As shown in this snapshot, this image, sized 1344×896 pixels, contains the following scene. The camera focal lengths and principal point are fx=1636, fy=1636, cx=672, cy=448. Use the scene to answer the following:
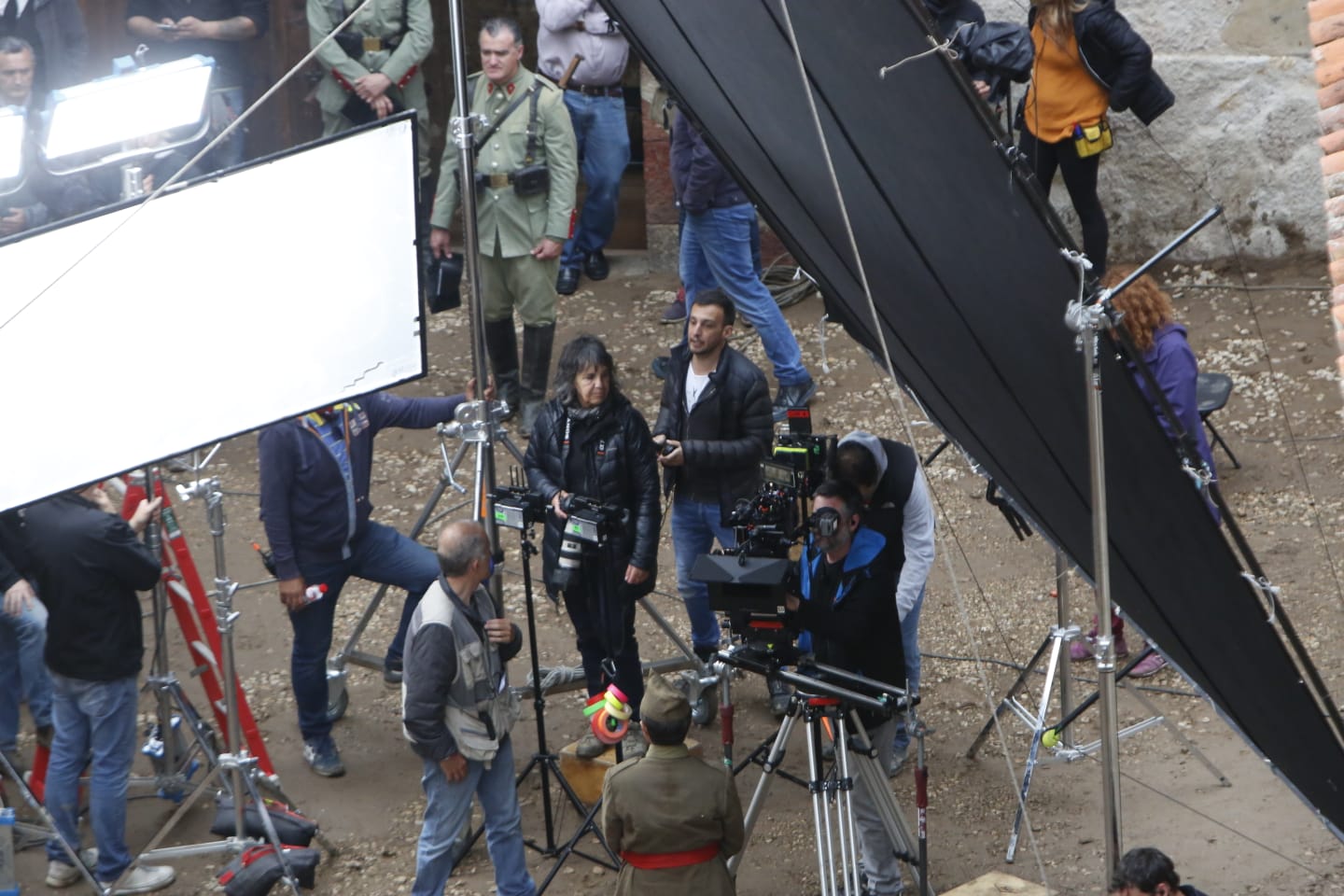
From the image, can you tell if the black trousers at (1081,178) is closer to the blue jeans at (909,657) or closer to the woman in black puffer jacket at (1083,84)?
the woman in black puffer jacket at (1083,84)

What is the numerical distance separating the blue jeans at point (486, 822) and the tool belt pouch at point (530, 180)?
3599 millimetres

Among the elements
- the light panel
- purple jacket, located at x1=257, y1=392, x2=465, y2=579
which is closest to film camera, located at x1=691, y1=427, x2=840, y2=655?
purple jacket, located at x1=257, y1=392, x2=465, y2=579

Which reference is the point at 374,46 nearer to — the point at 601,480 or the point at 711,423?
the point at 711,423

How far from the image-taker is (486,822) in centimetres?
543

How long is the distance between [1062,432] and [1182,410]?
2.14 meters

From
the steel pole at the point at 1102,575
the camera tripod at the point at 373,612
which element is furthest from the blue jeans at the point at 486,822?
the steel pole at the point at 1102,575

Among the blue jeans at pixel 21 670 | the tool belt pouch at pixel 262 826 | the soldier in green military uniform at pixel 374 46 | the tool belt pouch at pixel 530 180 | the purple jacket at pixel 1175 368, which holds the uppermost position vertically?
the soldier in green military uniform at pixel 374 46

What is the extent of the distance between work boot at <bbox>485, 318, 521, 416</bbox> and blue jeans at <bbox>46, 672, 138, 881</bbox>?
3345 mm

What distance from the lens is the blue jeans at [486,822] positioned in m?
5.25

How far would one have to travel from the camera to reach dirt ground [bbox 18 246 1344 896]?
571 cm

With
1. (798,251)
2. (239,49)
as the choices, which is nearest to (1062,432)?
(798,251)

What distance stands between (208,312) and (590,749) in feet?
7.07

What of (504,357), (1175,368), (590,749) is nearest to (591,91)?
(504,357)

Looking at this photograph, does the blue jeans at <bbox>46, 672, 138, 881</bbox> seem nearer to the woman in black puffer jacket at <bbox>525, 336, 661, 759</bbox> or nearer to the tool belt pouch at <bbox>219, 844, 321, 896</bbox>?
the tool belt pouch at <bbox>219, 844, 321, 896</bbox>
